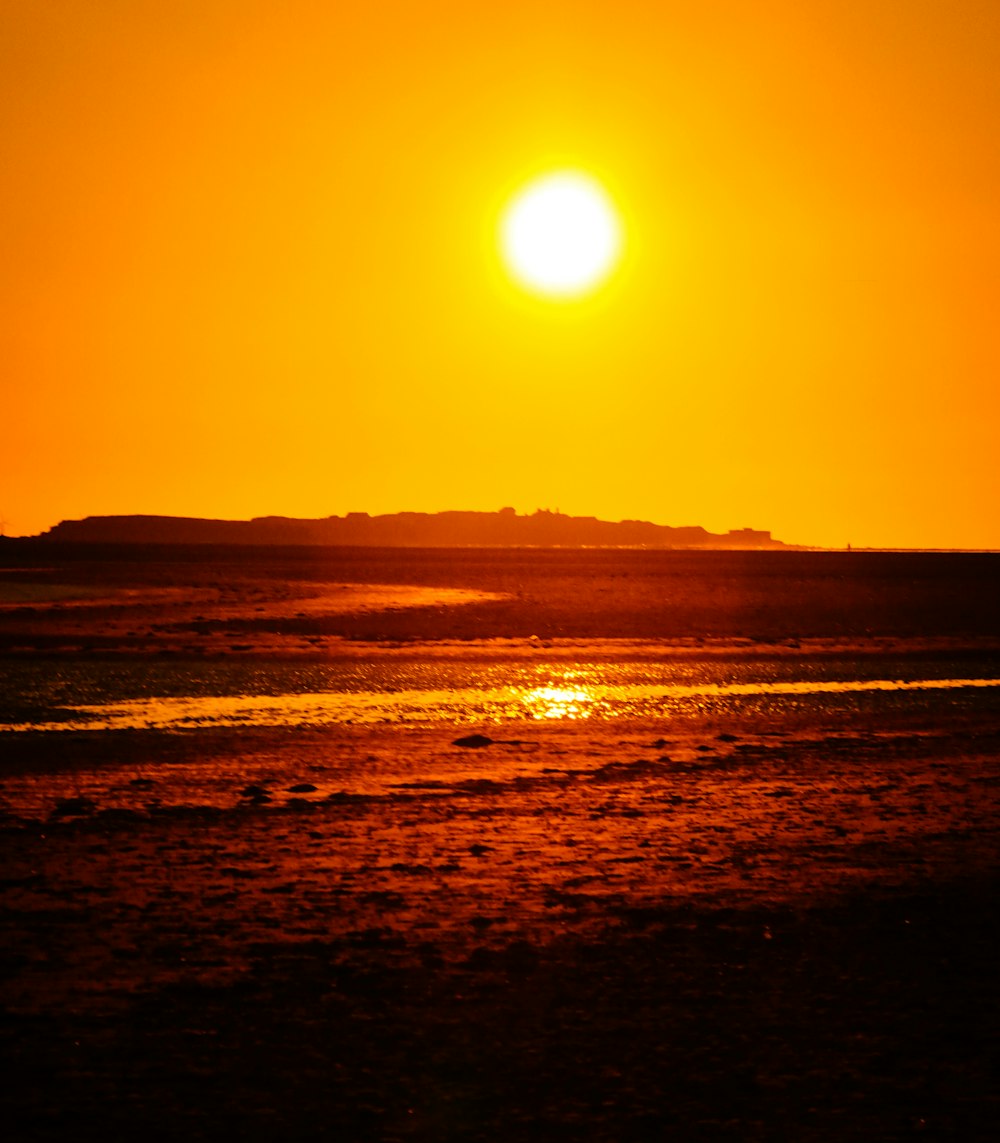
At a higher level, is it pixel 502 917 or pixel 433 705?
pixel 433 705

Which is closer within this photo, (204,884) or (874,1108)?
(874,1108)

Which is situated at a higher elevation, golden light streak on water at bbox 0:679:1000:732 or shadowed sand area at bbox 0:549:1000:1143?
golden light streak on water at bbox 0:679:1000:732

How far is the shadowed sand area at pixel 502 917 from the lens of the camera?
7609 millimetres

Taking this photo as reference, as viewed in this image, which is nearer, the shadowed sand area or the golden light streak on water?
the shadowed sand area

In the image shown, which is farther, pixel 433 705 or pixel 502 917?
pixel 433 705

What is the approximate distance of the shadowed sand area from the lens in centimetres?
761

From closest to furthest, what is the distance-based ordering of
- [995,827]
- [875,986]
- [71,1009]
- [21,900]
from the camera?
[71,1009]
[875,986]
[21,900]
[995,827]

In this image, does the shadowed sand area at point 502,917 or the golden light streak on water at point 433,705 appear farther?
the golden light streak on water at point 433,705

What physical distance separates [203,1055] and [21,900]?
3.93m

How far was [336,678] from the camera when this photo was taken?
31453 mm

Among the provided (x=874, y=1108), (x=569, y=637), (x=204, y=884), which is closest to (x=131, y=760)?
(x=204, y=884)

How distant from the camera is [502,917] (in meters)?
11.2

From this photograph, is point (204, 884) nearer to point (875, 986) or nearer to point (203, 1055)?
point (203, 1055)

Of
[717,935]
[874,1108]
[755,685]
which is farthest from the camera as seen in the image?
[755,685]
